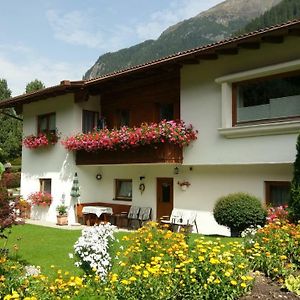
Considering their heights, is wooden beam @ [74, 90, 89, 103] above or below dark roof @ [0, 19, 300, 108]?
below

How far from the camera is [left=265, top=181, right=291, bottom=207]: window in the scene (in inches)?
481

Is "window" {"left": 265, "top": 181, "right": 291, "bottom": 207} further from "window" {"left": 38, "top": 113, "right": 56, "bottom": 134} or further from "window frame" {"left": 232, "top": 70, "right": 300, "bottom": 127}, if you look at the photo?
"window" {"left": 38, "top": 113, "right": 56, "bottom": 134}

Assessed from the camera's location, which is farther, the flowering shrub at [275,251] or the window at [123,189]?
the window at [123,189]

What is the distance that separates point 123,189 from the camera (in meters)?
17.6

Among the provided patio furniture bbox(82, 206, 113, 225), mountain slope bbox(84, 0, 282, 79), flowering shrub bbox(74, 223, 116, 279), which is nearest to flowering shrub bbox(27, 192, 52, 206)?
patio furniture bbox(82, 206, 113, 225)

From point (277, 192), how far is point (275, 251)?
5.74 metres

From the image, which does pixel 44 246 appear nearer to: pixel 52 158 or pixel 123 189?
pixel 123 189

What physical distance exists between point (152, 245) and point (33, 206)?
45.6ft

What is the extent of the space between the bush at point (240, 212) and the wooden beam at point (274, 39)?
413 centimetres

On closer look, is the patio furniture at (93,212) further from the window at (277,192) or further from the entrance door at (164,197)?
the window at (277,192)

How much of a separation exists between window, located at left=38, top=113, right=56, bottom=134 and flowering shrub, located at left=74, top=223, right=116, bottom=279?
12.6 meters

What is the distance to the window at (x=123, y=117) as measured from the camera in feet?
56.6

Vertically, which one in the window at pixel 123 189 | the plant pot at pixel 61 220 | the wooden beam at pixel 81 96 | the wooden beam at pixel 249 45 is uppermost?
the wooden beam at pixel 249 45

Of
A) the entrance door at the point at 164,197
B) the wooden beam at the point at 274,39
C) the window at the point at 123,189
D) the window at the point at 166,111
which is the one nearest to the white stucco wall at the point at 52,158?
the window at the point at 123,189
